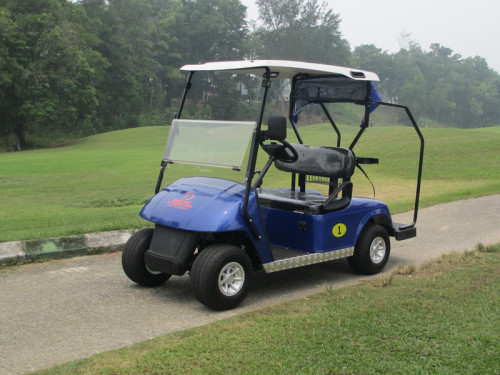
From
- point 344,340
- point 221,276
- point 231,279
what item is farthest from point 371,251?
point 344,340

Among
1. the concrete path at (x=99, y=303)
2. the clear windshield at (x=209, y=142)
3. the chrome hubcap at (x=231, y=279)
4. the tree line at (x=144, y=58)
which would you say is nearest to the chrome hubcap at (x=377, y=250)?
the concrete path at (x=99, y=303)

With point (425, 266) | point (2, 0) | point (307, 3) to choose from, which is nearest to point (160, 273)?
point (425, 266)

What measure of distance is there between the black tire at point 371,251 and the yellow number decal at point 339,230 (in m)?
0.32

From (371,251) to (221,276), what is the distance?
7.14 ft

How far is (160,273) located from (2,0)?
4047cm

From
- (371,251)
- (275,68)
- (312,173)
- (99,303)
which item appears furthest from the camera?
(312,173)

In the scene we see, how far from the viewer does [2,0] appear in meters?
40.5

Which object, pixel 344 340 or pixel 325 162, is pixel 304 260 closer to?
pixel 325 162

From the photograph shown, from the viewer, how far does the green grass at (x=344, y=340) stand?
3662 millimetres

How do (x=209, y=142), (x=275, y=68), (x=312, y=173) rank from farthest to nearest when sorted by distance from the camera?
(x=312, y=173) < (x=209, y=142) < (x=275, y=68)

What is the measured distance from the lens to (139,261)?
5.78 m

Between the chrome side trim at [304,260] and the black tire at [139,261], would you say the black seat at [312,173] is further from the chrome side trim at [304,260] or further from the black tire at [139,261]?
the black tire at [139,261]

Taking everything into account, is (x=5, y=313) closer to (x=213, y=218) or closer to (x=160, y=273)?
(x=160, y=273)

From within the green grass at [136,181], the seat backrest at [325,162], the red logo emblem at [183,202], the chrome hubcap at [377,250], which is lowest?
the green grass at [136,181]
